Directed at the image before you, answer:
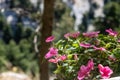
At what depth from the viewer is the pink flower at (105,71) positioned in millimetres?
2459

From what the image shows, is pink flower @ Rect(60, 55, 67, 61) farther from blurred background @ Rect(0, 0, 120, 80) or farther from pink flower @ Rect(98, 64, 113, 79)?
blurred background @ Rect(0, 0, 120, 80)

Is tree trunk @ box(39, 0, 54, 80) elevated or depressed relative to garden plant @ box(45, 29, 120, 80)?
elevated

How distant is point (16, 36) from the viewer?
54.3 metres

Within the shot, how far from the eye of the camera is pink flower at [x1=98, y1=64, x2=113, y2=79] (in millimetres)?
2459

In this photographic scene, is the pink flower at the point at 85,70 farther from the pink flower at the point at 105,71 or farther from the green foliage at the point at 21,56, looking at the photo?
the green foliage at the point at 21,56

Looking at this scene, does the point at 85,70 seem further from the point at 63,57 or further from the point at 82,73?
the point at 63,57

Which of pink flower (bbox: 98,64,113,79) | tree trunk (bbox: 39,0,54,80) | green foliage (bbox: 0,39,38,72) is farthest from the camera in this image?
green foliage (bbox: 0,39,38,72)

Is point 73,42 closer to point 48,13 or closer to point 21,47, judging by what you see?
point 48,13

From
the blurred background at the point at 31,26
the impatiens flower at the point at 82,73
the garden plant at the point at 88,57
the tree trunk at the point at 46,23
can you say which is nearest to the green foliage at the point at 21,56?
the blurred background at the point at 31,26

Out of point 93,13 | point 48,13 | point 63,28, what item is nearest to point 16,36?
point 63,28

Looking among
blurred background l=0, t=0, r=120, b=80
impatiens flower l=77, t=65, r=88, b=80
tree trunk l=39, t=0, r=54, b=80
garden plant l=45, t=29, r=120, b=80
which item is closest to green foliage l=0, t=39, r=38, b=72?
blurred background l=0, t=0, r=120, b=80

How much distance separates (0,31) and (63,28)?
1071 centimetres

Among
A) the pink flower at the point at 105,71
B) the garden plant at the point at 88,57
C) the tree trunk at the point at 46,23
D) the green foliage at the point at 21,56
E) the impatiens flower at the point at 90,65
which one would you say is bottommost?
the pink flower at the point at 105,71

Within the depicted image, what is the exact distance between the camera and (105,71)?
8.03 feet
